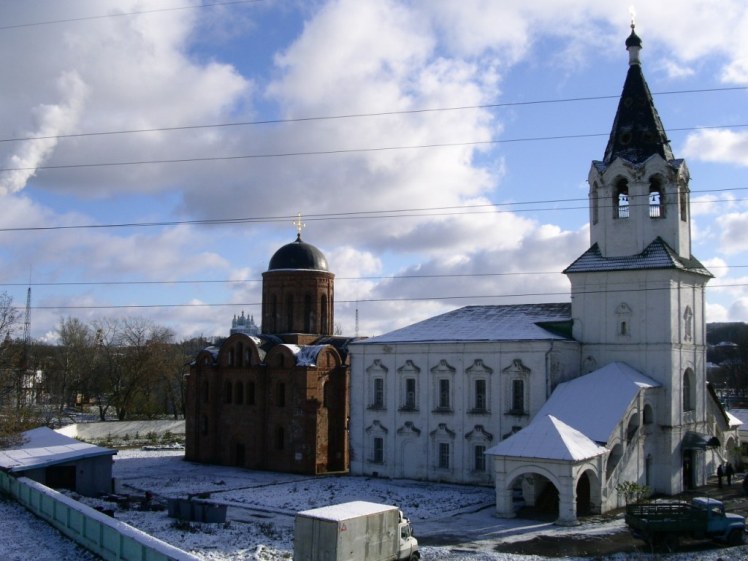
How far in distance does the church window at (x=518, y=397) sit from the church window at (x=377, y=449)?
736cm

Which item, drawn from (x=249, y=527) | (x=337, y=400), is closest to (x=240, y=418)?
(x=337, y=400)

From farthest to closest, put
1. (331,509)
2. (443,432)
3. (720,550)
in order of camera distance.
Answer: (443,432), (720,550), (331,509)

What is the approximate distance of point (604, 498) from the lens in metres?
27.9

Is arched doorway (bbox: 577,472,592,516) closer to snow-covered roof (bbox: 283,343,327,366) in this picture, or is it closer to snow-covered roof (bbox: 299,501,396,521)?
snow-covered roof (bbox: 299,501,396,521)

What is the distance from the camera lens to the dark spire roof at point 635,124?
34.5 meters

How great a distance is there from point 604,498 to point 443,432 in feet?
33.2

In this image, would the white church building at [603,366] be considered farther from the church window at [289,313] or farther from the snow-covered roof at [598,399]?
the church window at [289,313]

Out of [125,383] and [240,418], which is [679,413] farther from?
[125,383]

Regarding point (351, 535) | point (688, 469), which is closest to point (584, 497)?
point (688, 469)

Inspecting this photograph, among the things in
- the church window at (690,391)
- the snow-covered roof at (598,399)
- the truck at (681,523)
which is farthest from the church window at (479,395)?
the truck at (681,523)

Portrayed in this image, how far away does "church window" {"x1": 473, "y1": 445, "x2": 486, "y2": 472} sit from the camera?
3541cm

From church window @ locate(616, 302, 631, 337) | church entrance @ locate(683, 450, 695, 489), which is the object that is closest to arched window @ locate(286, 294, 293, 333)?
church window @ locate(616, 302, 631, 337)

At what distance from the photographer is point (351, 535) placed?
18.5 metres

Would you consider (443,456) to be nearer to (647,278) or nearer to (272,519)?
(272,519)
